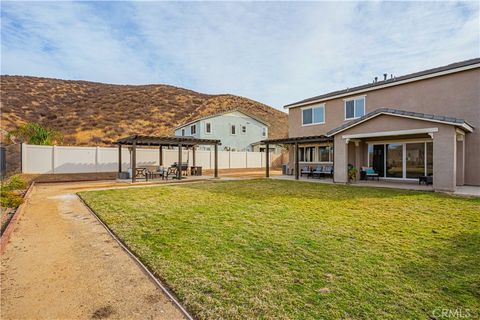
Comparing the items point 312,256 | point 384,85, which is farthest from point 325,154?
point 312,256

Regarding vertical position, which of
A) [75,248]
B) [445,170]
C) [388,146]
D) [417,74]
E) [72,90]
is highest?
[72,90]

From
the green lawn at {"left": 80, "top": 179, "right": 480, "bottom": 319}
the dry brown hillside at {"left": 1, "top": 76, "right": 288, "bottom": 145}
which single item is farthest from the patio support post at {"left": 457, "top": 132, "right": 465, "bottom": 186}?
the dry brown hillside at {"left": 1, "top": 76, "right": 288, "bottom": 145}

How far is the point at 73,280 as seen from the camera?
399 centimetres

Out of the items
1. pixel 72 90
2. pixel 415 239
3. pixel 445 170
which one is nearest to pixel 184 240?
pixel 415 239

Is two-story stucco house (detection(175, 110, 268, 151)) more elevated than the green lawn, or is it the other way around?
two-story stucco house (detection(175, 110, 268, 151))

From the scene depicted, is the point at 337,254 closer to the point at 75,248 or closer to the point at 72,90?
the point at 75,248

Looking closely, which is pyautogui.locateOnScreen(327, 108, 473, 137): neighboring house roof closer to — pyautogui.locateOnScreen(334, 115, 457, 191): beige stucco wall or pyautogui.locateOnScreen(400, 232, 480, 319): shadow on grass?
pyautogui.locateOnScreen(334, 115, 457, 191): beige stucco wall

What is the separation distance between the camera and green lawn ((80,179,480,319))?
321cm

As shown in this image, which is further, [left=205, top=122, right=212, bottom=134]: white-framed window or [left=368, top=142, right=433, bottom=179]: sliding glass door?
[left=205, top=122, right=212, bottom=134]: white-framed window

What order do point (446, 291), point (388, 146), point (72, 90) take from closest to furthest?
1. point (446, 291)
2. point (388, 146)
3. point (72, 90)

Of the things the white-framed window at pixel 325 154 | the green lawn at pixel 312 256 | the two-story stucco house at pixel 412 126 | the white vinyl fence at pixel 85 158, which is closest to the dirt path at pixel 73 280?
the green lawn at pixel 312 256

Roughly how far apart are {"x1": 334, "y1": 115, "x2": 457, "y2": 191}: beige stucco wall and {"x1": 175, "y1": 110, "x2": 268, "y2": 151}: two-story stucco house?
19.7m

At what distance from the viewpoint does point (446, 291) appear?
347cm

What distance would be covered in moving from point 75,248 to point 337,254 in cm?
502
